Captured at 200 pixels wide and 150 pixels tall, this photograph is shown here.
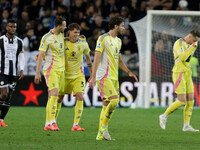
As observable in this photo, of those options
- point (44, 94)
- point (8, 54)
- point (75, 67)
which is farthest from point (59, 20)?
point (44, 94)

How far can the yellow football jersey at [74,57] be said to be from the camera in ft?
35.1

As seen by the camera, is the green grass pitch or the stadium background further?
the stadium background

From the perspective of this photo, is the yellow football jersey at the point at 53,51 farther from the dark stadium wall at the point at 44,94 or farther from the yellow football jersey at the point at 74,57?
the dark stadium wall at the point at 44,94

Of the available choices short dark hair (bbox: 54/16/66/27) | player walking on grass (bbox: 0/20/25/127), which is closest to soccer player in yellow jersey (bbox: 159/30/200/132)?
short dark hair (bbox: 54/16/66/27)

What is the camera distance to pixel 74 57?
10758mm

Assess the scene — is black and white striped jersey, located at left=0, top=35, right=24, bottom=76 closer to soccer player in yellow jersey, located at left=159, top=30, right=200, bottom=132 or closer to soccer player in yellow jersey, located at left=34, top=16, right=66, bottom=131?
soccer player in yellow jersey, located at left=34, top=16, right=66, bottom=131

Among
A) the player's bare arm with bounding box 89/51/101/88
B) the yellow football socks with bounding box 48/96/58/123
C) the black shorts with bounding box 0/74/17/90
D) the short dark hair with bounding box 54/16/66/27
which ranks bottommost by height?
the yellow football socks with bounding box 48/96/58/123

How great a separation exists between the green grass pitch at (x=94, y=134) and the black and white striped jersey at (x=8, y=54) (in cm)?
116

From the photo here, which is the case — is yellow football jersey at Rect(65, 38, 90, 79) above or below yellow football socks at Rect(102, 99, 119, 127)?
above

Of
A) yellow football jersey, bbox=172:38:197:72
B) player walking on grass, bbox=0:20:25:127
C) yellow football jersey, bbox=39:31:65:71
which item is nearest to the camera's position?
yellow football jersey, bbox=39:31:65:71

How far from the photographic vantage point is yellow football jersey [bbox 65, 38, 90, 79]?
10695 mm

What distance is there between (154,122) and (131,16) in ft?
23.4

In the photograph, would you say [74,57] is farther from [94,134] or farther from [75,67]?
[94,134]

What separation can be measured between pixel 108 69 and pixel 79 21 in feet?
33.0
